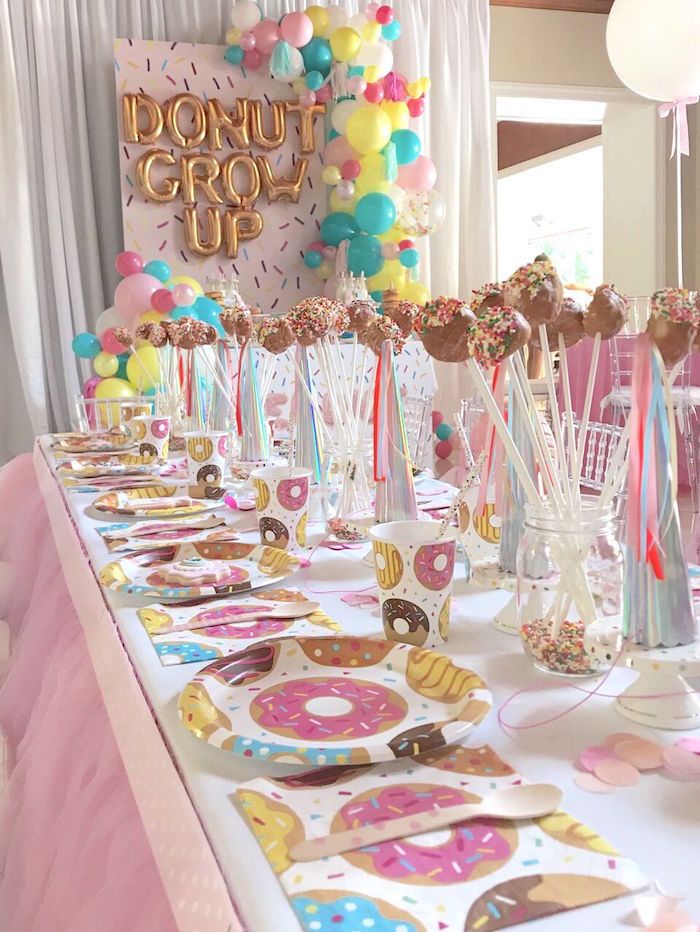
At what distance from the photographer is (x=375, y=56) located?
455 centimetres

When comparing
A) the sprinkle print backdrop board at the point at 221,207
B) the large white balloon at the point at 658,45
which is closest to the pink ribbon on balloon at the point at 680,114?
the large white balloon at the point at 658,45

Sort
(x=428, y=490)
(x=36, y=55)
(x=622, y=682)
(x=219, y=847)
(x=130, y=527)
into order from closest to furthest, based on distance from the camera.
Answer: (x=219, y=847), (x=622, y=682), (x=130, y=527), (x=428, y=490), (x=36, y=55)

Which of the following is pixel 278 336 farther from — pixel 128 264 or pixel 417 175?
pixel 417 175

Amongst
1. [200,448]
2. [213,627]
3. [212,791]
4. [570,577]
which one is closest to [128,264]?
[200,448]

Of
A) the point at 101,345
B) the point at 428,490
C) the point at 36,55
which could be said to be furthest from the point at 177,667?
the point at 36,55

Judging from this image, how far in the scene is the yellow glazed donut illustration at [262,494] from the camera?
115cm

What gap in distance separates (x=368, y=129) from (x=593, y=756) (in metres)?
4.30

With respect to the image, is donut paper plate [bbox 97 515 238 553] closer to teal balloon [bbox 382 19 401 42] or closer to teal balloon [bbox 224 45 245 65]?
teal balloon [bbox 224 45 245 65]

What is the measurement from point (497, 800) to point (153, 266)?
13.1 ft

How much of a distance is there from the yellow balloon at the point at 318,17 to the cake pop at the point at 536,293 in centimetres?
443

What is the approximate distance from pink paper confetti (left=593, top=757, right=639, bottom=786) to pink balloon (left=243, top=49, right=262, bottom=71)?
4685 millimetres

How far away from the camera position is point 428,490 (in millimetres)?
1540

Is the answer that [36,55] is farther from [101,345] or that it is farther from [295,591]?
[295,591]

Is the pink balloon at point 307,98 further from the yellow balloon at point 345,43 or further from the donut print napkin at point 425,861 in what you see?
the donut print napkin at point 425,861
